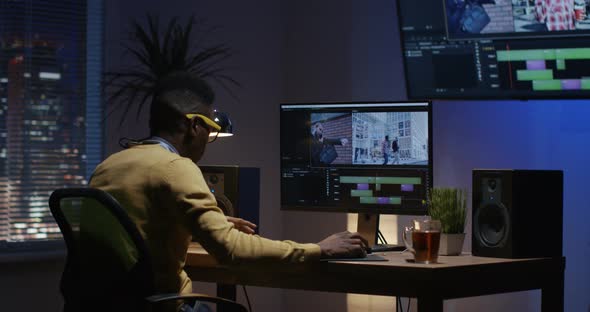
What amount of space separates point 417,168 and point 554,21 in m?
0.94

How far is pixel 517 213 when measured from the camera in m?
3.06

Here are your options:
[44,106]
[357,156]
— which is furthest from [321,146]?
[44,106]

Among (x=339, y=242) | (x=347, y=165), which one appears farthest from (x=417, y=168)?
(x=339, y=242)

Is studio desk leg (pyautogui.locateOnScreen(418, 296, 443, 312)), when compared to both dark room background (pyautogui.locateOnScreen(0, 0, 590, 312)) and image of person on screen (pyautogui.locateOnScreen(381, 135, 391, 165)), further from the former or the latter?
dark room background (pyautogui.locateOnScreen(0, 0, 590, 312))

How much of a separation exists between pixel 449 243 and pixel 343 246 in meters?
0.51

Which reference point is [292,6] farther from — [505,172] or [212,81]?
[505,172]

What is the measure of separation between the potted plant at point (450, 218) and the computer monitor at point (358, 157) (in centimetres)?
17

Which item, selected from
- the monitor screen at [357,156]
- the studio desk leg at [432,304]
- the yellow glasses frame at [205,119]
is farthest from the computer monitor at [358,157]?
the yellow glasses frame at [205,119]

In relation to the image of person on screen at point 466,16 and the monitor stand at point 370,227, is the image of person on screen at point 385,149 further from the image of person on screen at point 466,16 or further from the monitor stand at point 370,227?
the image of person on screen at point 466,16

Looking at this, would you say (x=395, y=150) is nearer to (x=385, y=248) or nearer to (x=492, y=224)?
(x=385, y=248)

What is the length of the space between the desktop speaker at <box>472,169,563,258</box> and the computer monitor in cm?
27

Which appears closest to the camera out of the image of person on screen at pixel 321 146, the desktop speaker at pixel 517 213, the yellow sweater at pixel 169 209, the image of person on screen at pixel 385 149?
the yellow sweater at pixel 169 209

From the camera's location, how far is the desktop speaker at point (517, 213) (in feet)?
10.0

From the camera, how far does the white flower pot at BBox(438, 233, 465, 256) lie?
314 cm
